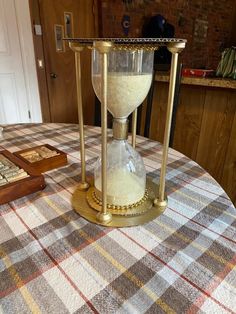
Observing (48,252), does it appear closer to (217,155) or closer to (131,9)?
(217,155)

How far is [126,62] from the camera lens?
1.49 feet

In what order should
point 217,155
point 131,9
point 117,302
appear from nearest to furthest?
point 117,302 → point 217,155 → point 131,9

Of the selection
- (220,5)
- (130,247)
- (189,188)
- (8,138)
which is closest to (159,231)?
(130,247)

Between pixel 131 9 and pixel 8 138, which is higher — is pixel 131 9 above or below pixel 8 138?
above

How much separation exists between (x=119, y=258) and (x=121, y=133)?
0.79ft

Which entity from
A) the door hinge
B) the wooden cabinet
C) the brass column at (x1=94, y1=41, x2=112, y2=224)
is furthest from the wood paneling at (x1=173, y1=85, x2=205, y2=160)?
the door hinge

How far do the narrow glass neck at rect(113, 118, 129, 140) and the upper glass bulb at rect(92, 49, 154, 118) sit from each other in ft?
0.09

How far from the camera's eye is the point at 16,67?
2170 mm

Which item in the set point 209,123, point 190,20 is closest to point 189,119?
point 209,123

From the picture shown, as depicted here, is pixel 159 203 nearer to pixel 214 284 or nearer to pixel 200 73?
pixel 214 284

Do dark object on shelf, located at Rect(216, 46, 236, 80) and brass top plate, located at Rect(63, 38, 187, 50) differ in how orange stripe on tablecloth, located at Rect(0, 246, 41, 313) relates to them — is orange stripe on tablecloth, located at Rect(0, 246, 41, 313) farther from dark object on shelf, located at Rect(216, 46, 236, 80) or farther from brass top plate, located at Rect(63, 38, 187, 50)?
dark object on shelf, located at Rect(216, 46, 236, 80)

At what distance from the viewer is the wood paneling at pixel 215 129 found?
138 centimetres

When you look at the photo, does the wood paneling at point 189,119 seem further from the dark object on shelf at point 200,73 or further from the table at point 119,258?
the table at point 119,258

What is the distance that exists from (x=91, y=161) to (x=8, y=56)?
181cm
